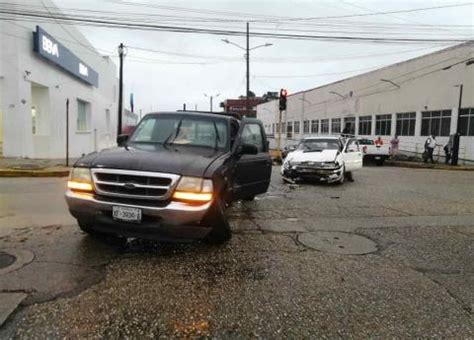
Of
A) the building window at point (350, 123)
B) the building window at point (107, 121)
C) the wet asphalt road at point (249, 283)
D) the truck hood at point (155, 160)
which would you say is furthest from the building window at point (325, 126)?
the truck hood at point (155, 160)

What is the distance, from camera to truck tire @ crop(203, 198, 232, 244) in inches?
197

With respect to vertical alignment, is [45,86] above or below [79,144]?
above

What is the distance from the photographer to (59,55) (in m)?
19.7

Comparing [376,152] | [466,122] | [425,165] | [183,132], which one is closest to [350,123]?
[466,122]

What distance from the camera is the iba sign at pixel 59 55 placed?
16.9m

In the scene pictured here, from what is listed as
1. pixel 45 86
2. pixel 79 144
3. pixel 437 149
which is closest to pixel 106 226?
pixel 45 86

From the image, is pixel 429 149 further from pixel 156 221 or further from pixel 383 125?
pixel 156 221

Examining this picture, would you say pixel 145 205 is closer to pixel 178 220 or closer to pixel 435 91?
pixel 178 220

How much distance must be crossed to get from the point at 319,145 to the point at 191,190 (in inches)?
413

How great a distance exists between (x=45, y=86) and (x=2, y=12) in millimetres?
3886

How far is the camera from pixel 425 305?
3998 millimetres

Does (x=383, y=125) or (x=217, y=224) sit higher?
(x=383, y=125)

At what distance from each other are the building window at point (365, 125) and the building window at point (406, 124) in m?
4.55

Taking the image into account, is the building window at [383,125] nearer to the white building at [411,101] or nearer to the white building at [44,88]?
the white building at [411,101]
